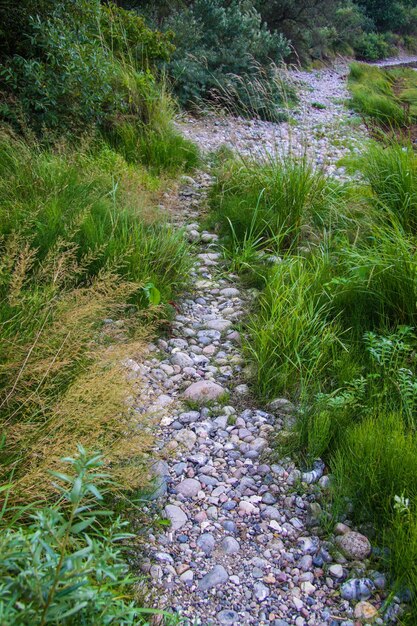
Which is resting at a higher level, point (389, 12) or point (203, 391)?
point (203, 391)

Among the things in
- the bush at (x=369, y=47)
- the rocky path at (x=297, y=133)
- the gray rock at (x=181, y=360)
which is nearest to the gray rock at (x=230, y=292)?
the gray rock at (x=181, y=360)

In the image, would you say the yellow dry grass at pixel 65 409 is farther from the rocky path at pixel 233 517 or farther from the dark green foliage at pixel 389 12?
the dark green foliage at pixel 389 12

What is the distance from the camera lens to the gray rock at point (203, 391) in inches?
120

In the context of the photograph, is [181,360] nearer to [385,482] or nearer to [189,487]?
[189,487]

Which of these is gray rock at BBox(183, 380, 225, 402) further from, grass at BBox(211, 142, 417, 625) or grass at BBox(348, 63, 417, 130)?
grass at BBox(348, 63, 417, 130)

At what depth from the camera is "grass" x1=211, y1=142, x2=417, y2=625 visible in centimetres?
236

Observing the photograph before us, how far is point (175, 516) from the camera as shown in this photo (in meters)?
2.34

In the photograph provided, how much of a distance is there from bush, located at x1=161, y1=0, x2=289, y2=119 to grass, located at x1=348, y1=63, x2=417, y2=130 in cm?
170

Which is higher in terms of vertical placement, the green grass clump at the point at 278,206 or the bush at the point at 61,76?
the bush at the point at 61,76

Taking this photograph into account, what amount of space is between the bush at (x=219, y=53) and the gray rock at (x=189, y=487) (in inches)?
256

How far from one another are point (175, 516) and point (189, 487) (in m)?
0.18

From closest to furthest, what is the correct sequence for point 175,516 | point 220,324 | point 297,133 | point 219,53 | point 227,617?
point 227,617 < point 175,516 < point 220,324 < point 297,133 < point 219,53

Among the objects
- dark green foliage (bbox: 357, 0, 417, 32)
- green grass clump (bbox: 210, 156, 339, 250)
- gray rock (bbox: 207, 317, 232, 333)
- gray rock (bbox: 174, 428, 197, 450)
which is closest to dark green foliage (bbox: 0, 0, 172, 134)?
green grass clump (bbox: 210, 156, 339, 250)

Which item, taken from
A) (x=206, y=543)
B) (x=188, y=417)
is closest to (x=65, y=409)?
(x=206, y=543)
